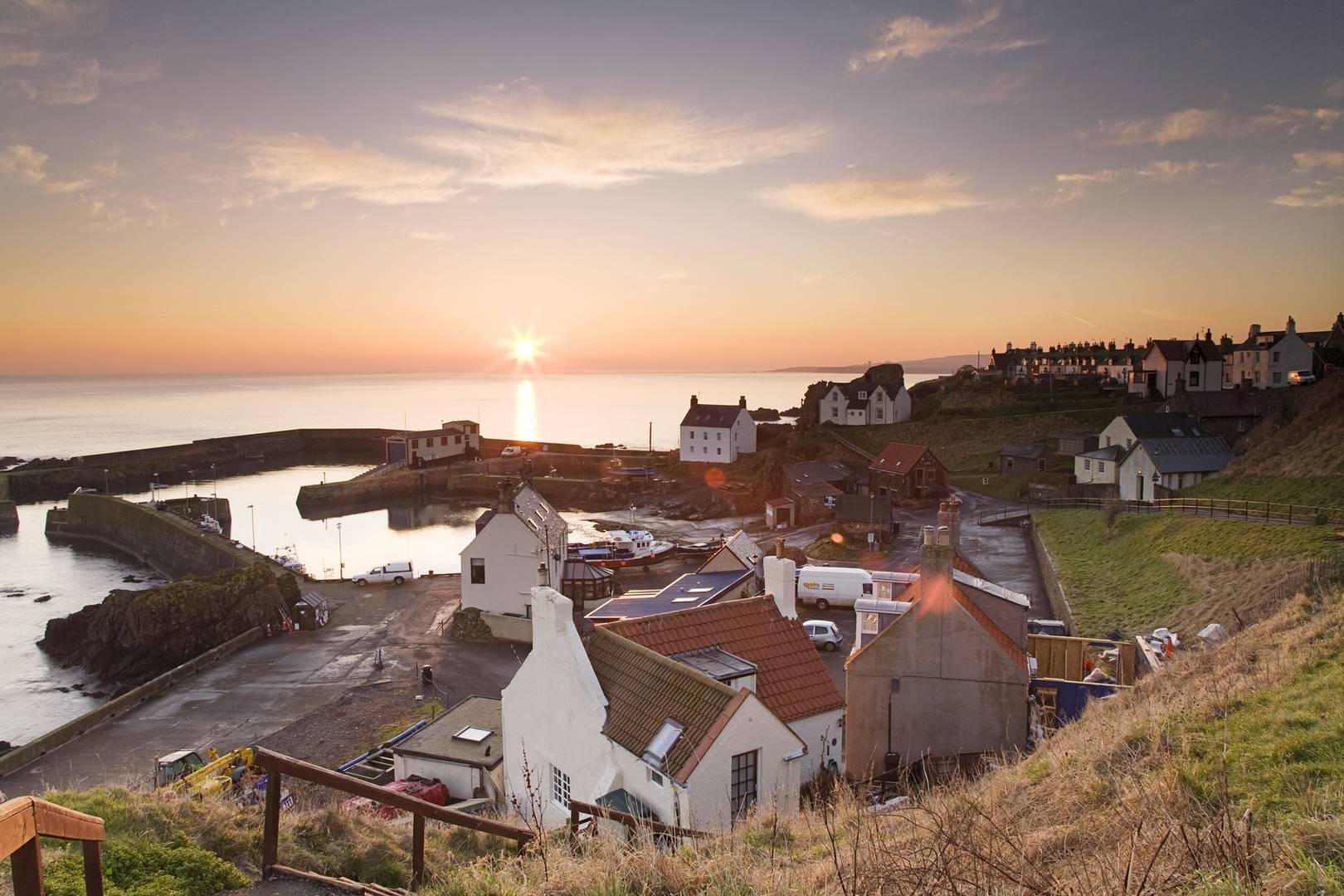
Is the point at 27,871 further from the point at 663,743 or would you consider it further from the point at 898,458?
the point at 898,458

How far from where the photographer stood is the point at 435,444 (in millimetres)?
89938

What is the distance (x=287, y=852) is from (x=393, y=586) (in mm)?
32559

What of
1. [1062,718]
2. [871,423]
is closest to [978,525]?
[1062,718]

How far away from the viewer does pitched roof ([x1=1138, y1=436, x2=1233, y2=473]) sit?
43.9 m

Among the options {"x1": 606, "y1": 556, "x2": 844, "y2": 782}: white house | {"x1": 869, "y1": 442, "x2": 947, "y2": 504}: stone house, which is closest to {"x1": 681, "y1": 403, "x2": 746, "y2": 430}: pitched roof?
{"x1": 869, "y1": 442, "x2": 947, "y2": 504}: stone house

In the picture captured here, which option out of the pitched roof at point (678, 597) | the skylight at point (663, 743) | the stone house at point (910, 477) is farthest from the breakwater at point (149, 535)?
the stone house at point (910, 477)

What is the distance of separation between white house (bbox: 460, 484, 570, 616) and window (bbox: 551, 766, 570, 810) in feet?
57.3

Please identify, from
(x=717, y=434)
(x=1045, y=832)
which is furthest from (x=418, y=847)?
(x=717, y=434)

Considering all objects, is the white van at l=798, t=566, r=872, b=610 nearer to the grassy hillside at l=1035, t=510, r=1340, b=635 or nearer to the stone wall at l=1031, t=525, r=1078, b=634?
the stone wall at l=1031, t=525, r=1078, b=634

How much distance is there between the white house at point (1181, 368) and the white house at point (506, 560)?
7484cm

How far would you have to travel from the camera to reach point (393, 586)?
3869 centimetres

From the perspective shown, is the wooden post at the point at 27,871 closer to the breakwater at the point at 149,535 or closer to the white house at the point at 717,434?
the breakwater at the point at 149,535

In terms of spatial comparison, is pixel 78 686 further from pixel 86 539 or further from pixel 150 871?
pixel 86 539

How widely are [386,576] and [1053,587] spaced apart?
31.3m
